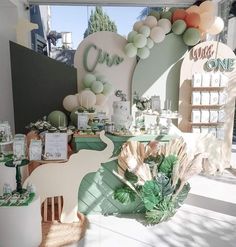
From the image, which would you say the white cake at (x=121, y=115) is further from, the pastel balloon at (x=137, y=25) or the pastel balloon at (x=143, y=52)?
the pastel balloon at (x=137, y=25)

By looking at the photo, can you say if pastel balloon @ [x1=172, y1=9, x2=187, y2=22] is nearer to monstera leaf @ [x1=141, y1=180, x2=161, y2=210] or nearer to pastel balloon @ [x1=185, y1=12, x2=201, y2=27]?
pastel balloon @ [x1=185, y1=12, x2=201, y2=27]

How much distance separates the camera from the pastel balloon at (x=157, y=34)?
13.2ft

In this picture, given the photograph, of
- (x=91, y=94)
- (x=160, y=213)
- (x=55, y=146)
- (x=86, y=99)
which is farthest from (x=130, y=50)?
(x=160, y=213)

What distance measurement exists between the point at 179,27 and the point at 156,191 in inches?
103

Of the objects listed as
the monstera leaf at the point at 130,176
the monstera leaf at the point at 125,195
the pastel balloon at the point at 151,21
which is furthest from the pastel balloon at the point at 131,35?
the monstera leaf at the point at 125,195

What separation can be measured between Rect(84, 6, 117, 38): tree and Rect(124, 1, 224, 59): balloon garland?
3.88m

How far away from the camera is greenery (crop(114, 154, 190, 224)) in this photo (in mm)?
2598

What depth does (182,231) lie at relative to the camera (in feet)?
8.19

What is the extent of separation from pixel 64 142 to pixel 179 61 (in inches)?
106

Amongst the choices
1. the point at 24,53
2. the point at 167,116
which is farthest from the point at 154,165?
the point at 24,53

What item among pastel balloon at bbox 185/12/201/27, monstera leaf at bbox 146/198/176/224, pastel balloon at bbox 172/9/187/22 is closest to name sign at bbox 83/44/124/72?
pastel balloon at bbox 172/9/187/22

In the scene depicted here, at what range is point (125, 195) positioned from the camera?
2.65 metres

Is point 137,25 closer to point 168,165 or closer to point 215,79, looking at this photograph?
point 215,79

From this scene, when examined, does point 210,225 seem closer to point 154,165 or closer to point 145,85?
point 154,165
